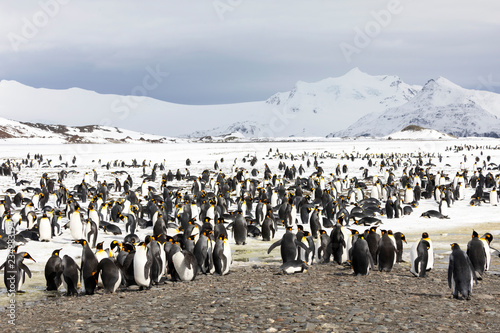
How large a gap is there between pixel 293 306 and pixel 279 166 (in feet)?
92.2

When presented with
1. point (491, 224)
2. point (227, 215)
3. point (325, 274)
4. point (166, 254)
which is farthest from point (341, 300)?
point (491, 224)

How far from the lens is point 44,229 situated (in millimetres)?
12297

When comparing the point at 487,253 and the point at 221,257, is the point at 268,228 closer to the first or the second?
the point at 221,257

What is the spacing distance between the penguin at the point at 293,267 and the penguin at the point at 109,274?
119 inches

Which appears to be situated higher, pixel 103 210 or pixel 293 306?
pixel 103 210

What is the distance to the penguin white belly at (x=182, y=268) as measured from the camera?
8711 millimetres

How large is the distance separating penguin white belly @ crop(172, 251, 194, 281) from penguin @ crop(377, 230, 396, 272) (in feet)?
11.8

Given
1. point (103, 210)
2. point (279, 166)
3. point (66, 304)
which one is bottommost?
point (66, 304)

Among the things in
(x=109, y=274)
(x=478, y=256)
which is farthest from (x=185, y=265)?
(x=478, y=256)

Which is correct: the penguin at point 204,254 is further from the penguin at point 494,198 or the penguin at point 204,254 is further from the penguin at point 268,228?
the penguin at point 494,198

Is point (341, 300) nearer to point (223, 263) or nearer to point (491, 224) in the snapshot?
point (223, 263)

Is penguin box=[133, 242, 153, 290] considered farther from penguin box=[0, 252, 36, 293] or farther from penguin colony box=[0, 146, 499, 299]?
penguin box=[0, 252, 36, 293]

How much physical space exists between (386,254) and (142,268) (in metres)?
4.54

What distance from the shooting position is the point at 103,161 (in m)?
42.5
